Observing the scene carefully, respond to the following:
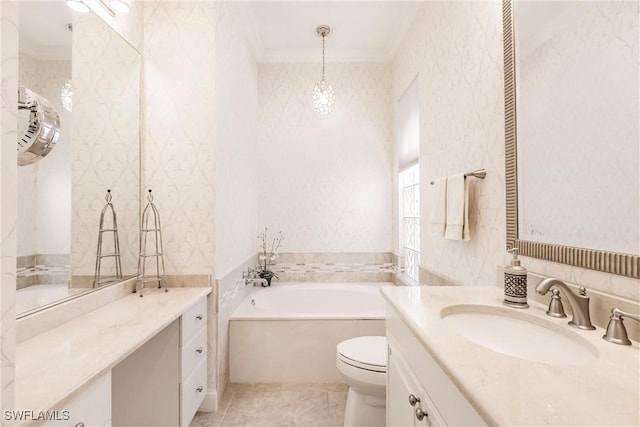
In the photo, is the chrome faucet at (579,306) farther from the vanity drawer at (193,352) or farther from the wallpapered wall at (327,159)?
the wallpapered wall at (327,159)

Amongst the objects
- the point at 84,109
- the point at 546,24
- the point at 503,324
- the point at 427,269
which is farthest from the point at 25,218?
the point at 427,269

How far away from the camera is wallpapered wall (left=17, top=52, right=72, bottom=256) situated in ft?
3.78

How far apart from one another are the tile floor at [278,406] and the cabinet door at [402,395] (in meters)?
0.76

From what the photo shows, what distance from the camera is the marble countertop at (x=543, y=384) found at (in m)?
0.47

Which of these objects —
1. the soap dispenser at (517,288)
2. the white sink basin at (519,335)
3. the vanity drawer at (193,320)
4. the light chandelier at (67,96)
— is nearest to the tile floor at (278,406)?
the vanity drawer at (193,320)

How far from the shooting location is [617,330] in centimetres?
74

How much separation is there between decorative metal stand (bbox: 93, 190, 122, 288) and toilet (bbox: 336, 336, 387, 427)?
1322mm

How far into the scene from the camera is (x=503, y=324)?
102 centimetres

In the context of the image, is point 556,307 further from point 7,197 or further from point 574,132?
point 7,197

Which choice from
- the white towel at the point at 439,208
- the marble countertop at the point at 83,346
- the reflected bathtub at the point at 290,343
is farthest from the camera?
the reflected bathtub at the point at 290,343

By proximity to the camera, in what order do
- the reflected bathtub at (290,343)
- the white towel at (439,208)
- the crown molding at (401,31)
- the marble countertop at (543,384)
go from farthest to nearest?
the crown molding at (401,31)
the reflected bathtub at (290,343)
the white towel at (439,208)
the marble countertop at (543,384)

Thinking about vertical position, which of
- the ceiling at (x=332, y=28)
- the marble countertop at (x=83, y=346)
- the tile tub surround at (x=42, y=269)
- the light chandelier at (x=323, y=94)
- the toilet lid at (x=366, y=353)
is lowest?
the toilet lid at (x=366, y=353)

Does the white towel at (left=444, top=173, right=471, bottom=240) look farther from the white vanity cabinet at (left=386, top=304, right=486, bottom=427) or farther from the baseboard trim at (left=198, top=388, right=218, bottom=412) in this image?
the baseboard trim at (left=198, top=388, right=218, bottom=412)

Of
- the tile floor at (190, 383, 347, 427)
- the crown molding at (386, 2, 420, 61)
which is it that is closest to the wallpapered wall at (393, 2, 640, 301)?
the crown molding at (386, 2, 420, 61)
